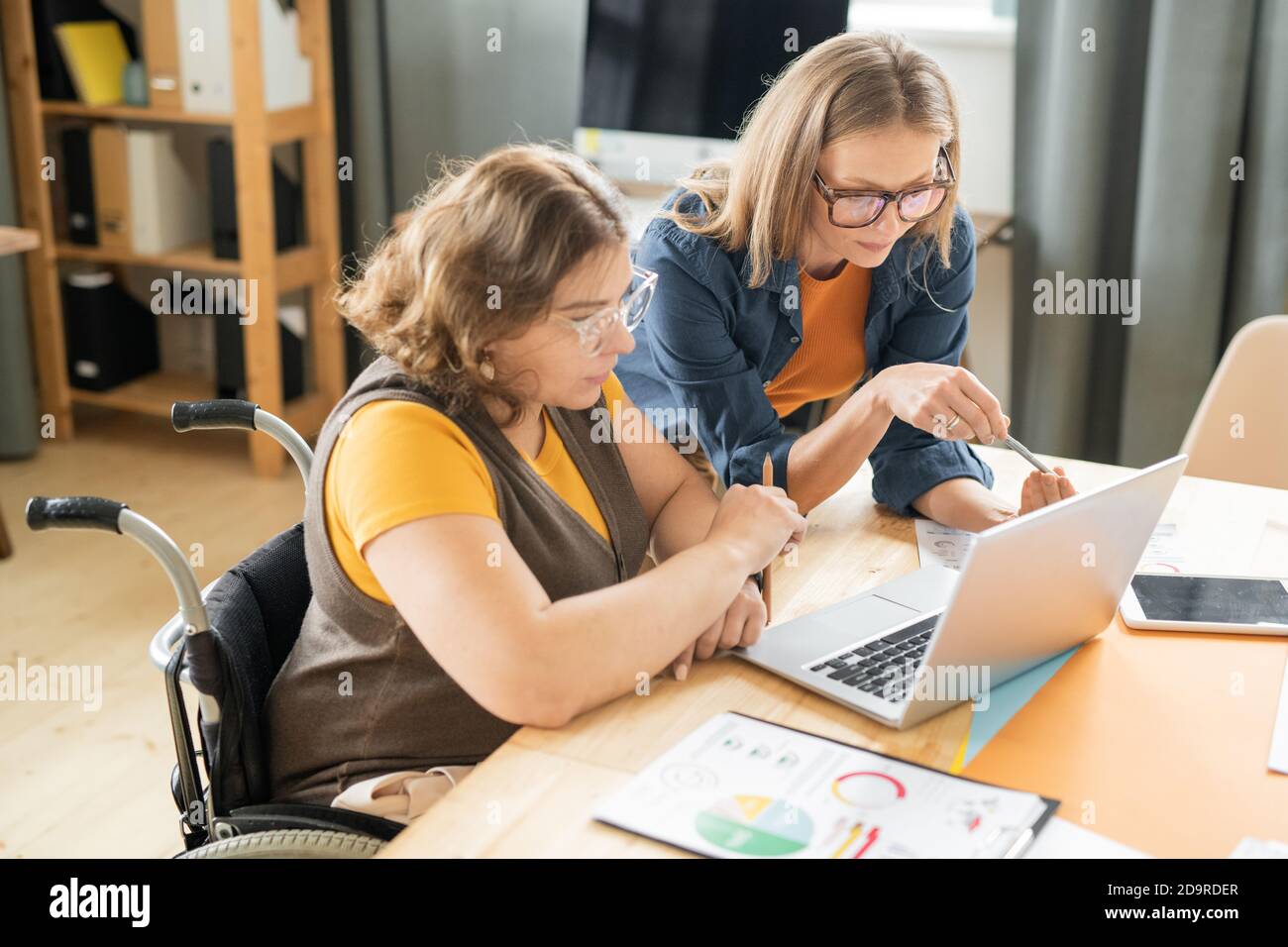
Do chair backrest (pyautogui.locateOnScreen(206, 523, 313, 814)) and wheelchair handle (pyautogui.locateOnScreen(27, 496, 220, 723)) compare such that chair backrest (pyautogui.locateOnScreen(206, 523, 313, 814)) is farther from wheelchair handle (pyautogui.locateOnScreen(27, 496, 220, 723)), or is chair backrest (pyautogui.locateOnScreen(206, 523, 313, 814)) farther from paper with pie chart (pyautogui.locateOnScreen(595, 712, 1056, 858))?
paper with pie chart (pyautogui.locateOnScreen(595, 712, 1056, 858))

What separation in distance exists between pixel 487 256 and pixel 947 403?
53cm

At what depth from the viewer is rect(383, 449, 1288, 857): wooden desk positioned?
0.95m

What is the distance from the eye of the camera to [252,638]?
1.25 metres

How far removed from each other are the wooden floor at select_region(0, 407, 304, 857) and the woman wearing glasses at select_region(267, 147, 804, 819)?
3.41 ft

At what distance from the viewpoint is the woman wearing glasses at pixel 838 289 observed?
149 centimetres

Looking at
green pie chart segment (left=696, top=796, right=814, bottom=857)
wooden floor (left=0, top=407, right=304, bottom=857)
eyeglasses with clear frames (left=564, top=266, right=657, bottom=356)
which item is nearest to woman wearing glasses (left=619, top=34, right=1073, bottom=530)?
eyeglasses with clear frames (left=564, top=266, right=657, bottom=356)

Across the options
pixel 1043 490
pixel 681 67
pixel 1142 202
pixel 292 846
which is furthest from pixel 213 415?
pixel 1142 202

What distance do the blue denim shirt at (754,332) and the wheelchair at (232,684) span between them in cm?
51

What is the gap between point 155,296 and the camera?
12.5 ft

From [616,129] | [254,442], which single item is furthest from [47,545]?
[616,129]

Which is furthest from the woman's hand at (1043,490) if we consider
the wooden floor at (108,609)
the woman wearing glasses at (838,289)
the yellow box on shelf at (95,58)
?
the yellow box on shelf at (95,58)

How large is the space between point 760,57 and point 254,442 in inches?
63.5

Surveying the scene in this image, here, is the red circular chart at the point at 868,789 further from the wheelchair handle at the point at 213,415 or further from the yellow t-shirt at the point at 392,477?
the wheelchair handle at the point at 213,415
